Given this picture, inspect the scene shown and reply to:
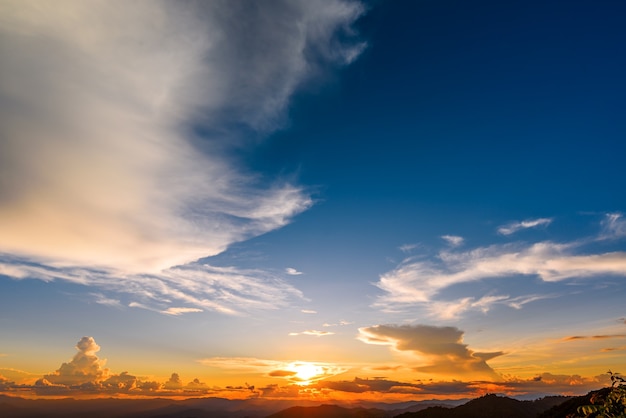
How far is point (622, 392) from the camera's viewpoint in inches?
686

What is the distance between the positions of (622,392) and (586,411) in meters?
2.21

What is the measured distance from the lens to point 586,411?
16.8 meters
